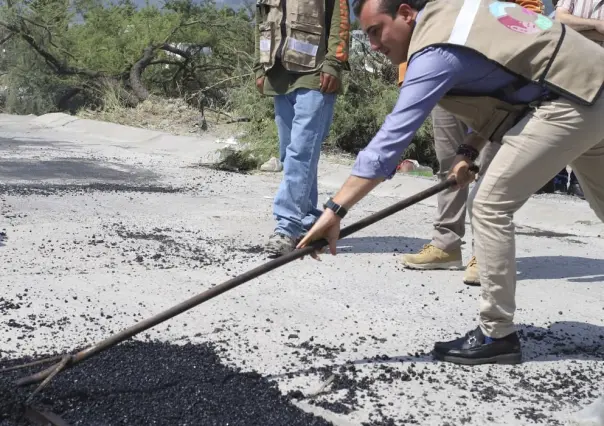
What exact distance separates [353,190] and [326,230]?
0.60 feet

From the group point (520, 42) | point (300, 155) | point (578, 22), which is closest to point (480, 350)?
point (520, 42)

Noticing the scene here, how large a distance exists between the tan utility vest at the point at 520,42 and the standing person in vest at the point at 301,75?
2.07m

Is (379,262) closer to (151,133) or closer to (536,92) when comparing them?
(536,92)

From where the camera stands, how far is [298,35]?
5.21 metres

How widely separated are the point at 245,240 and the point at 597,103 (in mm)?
2977

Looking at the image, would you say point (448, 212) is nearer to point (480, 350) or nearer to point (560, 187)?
point (480, 350)

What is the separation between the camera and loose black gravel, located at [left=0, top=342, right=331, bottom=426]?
9.48 ft

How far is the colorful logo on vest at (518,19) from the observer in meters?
3.15

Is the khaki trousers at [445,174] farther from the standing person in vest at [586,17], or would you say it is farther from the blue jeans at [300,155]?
the standing person in vest at [586,17]

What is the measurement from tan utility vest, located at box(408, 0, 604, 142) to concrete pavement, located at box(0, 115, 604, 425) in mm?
1218

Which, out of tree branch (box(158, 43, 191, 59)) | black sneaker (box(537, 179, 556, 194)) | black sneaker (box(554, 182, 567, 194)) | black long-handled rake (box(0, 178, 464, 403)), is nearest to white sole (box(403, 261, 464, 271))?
black long-handled rake (box(0, 178, 464, 403))

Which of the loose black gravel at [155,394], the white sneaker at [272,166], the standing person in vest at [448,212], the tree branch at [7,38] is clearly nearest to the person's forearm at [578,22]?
the standing person in vest at [448,212]

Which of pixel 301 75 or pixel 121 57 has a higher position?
pixel 301 75

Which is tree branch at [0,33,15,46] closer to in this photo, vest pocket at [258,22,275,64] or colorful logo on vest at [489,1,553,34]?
vest pocket at [258,22,275,64]
